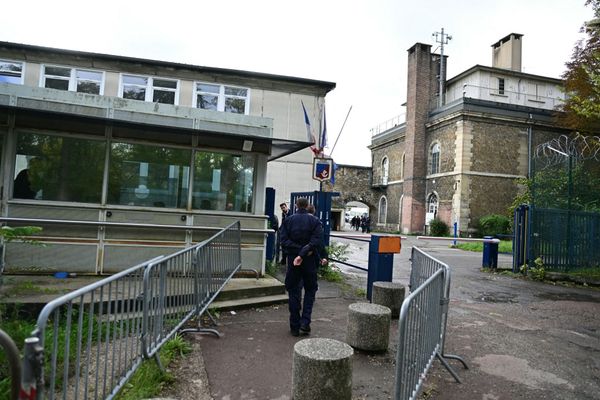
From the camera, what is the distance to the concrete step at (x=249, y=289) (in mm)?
6492

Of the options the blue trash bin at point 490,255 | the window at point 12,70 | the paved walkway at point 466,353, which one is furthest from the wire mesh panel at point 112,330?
the window at point 12,70

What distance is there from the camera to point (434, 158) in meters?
33.1

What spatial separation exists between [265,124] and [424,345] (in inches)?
223

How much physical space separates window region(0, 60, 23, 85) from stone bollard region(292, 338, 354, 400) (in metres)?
22.7

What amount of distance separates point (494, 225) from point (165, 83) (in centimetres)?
2305

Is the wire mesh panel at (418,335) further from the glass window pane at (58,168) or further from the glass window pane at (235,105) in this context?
the glass window pane at (235,105)

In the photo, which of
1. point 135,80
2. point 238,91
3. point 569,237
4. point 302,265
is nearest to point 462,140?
point 238,91

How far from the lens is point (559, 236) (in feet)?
36.4

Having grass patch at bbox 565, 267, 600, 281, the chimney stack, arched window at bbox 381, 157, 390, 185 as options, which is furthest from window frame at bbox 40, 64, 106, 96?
the chimney stack

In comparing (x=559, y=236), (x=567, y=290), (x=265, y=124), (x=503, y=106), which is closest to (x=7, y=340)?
(x=265, y=124)

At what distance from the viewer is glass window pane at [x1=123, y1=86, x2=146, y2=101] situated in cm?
2103

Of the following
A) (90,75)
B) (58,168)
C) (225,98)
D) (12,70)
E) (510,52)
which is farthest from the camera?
(510,52)

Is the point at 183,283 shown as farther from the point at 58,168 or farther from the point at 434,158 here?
the point at 434,158

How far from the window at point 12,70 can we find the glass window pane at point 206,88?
8582 mm
